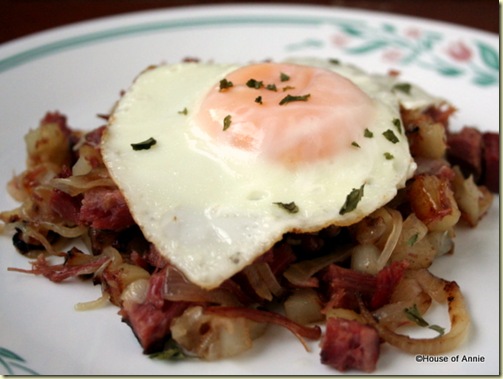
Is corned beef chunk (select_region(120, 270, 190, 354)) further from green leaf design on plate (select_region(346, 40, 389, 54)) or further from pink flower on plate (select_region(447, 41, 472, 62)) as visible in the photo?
pink flower on plate (select_region(447, 41, 472, 62))

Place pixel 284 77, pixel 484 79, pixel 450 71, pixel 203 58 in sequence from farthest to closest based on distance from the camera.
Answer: pixel 203 58
pixel 450 71
pixel 484 79
pixel 284 77

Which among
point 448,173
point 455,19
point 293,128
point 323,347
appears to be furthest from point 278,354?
point 455,19

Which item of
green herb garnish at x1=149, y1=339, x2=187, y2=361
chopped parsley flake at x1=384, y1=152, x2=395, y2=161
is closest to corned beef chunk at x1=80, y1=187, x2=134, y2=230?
green herb garnish at x1=149, y1=339, x2=187, y2=361

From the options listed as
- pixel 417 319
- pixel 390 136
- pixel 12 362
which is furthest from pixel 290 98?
pixel 12 362

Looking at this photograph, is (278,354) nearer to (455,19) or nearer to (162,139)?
(162,139)

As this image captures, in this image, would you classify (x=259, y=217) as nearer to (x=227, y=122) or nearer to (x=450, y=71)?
(x=227, y=122)

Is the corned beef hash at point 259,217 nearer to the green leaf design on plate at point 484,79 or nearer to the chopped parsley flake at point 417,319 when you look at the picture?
the chopped parsley flake at point 417,319
